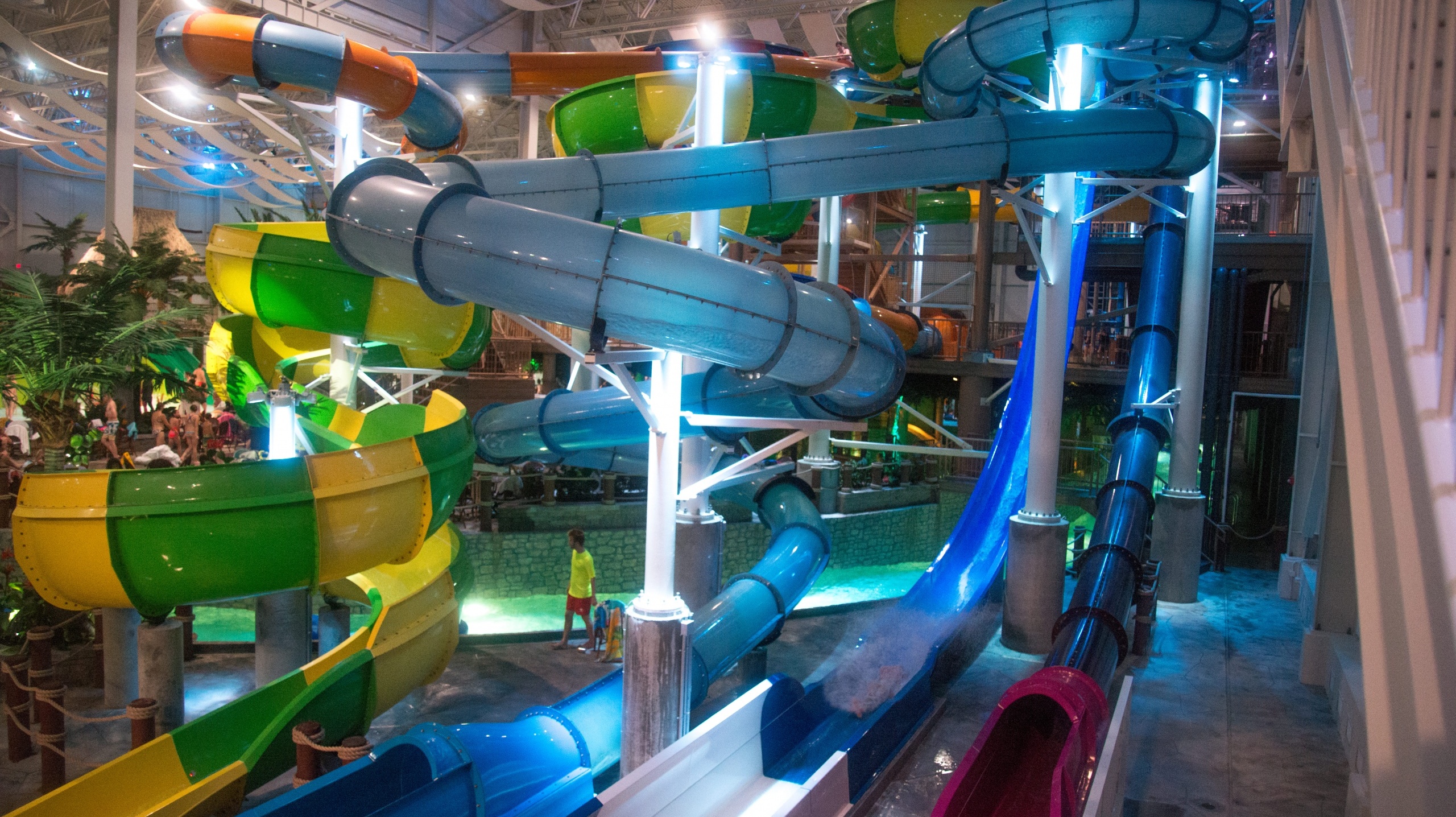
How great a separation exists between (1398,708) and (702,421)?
408cm

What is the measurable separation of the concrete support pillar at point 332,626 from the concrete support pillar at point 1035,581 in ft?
16.5

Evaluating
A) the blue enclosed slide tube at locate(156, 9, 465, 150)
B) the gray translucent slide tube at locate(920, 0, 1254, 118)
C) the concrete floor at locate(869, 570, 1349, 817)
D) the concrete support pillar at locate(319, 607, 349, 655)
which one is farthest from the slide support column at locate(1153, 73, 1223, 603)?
the concrete support pillar at locate(319, 607, 349, 655)

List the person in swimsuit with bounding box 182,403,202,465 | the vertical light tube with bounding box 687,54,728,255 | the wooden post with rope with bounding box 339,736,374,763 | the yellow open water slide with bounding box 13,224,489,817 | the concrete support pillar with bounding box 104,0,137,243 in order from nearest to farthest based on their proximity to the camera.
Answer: the wooden post with rope with bounding box 339,736,374,763 → the yellow open water slide with bounding box 13,224,489,817 → the vertical light tube with bounding box 687,54,728,255 → the person in swimsuit with bounding box 182,403,202,465 → the concrete support pillar with bounding box 104,0,137,243

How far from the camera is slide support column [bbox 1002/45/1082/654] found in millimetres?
7012

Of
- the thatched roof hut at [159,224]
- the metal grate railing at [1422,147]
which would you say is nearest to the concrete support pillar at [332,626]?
the metal grate railing at [1422,147]

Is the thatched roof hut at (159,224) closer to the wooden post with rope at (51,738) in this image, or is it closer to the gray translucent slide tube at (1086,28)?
the wooden post with rope at (51,738)

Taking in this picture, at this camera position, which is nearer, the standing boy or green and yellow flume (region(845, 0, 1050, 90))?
green and yellow flume (region(845, 0, 1050, 90))

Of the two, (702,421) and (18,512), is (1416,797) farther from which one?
(18,512)

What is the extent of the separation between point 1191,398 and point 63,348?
9416mm

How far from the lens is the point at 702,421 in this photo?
5.36 meters

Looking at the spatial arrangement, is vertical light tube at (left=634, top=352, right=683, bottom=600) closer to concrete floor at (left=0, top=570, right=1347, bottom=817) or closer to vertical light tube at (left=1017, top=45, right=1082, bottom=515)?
concrete floor at (left=0, top=570, right=1347, bottom=817)

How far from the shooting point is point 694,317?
159 inches

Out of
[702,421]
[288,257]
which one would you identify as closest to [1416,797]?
[702,421]

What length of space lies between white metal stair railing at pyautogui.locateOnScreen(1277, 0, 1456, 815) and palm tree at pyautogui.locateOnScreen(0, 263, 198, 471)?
7.65 m
